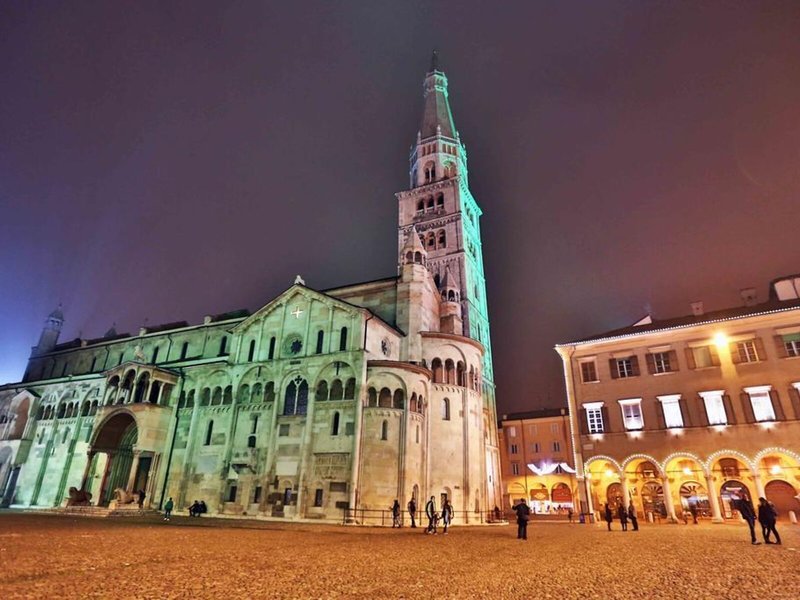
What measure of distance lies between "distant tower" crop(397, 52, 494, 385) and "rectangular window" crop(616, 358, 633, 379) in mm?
15383

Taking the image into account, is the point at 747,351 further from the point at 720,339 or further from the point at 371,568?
the point at 371,568

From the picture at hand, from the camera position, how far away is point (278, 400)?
33.1m

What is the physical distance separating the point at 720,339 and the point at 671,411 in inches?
250

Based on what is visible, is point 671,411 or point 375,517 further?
point 671,411

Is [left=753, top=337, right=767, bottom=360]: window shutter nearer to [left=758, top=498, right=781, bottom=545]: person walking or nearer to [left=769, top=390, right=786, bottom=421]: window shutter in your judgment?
[left=769, top=390, right=786, bottom=421]: window shutter

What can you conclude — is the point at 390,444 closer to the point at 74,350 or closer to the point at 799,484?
the point at 799,484

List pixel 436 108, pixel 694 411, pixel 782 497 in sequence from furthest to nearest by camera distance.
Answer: pixel 436 108, pixel 694 411, pixel 782 497

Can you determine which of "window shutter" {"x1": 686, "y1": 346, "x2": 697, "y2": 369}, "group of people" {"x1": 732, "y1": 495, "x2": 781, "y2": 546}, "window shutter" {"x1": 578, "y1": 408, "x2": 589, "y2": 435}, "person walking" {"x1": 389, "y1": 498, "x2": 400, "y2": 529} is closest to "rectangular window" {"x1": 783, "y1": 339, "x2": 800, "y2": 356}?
"window shutter" {"x1": 686, "y1": 346, "x2": 697, "y2": 369}

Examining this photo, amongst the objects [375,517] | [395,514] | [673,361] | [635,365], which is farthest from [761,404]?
[375,517]

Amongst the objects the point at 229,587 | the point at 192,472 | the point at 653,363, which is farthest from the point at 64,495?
the point at 653,363

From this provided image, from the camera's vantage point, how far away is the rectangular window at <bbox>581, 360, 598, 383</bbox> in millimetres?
35188

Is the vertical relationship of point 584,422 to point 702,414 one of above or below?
below

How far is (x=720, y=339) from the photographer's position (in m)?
31.5

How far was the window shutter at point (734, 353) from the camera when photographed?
101 ft
